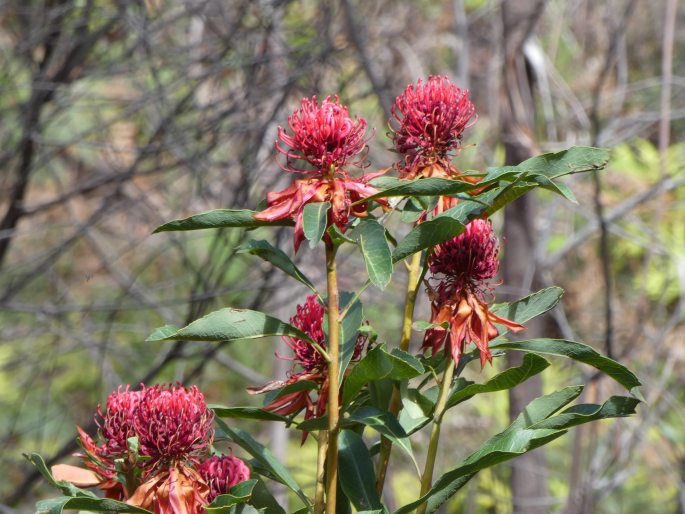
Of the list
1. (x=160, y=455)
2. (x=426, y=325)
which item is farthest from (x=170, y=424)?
(x=426, y=325)

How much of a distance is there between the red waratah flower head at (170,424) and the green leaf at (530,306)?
0.45 metres

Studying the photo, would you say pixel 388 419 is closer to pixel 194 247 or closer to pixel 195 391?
pixel 195 391

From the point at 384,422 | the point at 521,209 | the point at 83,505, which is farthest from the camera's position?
the point at 521,209

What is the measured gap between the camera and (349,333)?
1.15 meters

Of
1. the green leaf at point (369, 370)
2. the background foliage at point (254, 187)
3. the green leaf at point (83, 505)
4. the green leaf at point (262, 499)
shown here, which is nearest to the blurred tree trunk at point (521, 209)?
the background foliage at point (254, 187)

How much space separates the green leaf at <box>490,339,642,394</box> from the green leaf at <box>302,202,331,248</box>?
326 mm

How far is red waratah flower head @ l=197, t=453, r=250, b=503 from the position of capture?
123cm

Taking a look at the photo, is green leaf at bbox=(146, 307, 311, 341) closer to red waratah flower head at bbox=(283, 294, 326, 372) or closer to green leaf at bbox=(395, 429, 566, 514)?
red waratah flower head at bbox=(283, 294, 326, 372)

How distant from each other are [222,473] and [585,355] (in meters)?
0.53

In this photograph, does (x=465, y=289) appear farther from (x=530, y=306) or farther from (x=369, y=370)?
(x=369, y=370)

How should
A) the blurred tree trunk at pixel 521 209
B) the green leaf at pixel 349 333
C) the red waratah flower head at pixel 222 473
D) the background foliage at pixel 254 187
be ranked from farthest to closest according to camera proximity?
the blurred tree trunk at pixel 521 209, the background foliage at pixel 254 187, the red waratah flower head at pixel 222 473, the green leaf at pixel 349 333

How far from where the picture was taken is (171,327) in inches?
42.6

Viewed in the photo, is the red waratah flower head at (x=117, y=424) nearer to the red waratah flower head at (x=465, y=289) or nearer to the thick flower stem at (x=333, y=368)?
the thick flower stem at (x=333, y=368)

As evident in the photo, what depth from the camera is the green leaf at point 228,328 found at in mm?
1070
